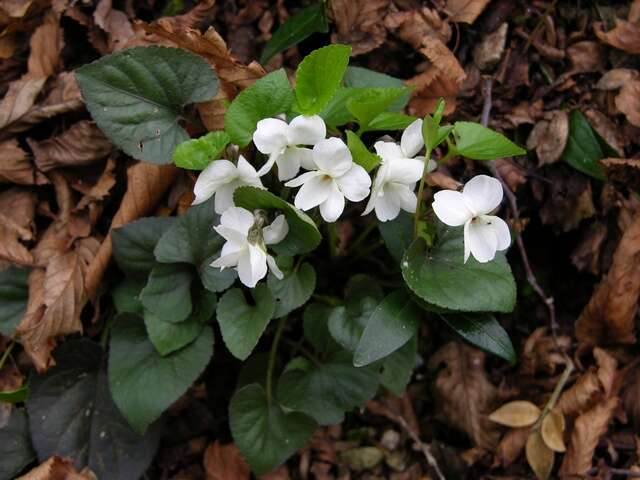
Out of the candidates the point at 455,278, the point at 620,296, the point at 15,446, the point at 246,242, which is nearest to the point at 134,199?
the point at 246,242

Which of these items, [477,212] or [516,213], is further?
[516,213]

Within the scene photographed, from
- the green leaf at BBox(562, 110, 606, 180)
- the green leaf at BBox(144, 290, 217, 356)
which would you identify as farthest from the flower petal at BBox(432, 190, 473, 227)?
the green leaf at BBox(562, 110, 606, 180)

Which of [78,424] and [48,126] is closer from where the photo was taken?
[78,424]

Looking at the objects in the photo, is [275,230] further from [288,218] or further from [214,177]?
[214,177]

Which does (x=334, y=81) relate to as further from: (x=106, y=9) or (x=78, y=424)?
(x=78, y=424)

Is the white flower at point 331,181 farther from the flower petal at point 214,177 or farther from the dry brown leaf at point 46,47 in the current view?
the dry brown leaf at point 46,47

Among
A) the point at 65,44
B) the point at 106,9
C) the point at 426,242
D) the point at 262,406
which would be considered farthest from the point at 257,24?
the point at 262,406
